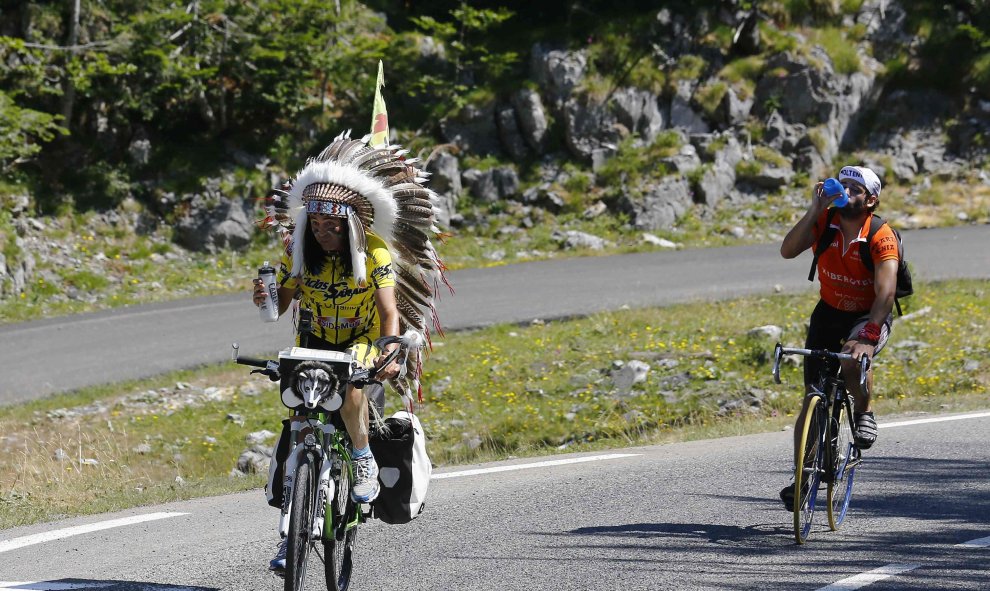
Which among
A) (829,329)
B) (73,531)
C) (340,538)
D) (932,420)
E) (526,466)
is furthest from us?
(932,420)

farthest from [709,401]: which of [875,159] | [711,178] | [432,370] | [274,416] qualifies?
[875,159]

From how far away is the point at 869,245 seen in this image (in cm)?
623

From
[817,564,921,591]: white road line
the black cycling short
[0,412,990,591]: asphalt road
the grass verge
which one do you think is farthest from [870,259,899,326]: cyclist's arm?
the grass verge

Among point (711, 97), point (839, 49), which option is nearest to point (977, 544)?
point (711, 97)

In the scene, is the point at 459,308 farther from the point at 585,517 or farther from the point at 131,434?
the point at 585,517

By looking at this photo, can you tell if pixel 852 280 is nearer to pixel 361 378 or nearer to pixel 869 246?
pixel 869 246

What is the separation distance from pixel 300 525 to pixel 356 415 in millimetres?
659

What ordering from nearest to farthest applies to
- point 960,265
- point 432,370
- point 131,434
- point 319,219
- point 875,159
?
point 319,219, point 131,434, point 432,370, point 960,265, point 875,159

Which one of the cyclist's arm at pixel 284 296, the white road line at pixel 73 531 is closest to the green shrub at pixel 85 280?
the white road line at pixel 73 531

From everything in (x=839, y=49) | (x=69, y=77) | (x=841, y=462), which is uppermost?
(x=839, y=49)

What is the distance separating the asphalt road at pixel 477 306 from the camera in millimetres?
14891

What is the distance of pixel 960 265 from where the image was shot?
18062mm

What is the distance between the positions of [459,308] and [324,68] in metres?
9.09

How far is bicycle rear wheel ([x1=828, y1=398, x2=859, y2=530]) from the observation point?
20.7ft
